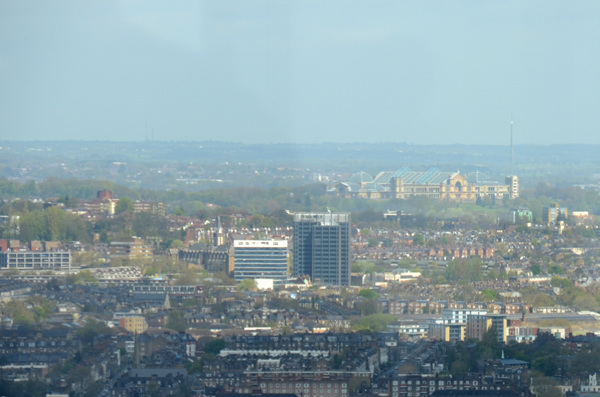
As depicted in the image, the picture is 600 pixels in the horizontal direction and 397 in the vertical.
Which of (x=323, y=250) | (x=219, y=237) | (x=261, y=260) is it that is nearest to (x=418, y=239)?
(x=219, y=237)

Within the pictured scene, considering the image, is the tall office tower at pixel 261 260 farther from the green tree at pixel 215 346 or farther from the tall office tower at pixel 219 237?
the green tree at pixel 215 346

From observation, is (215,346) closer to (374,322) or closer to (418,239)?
(374,322)

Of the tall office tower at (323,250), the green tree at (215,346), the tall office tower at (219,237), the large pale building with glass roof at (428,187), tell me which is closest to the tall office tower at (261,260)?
the tall office tower at (323,250)

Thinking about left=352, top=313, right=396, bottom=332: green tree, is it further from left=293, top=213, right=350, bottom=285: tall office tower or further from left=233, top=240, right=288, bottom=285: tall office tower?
left=233, top=240, right=288, bottom=285: tall office tower

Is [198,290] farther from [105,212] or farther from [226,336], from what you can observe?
[105,212]

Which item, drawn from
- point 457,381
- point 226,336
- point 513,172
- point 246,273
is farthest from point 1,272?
point 513,172

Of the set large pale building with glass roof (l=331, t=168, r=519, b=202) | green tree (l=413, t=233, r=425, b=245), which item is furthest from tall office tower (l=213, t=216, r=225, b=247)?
large pale building with glass roof (l=331, t=168, r=519, b=202)
